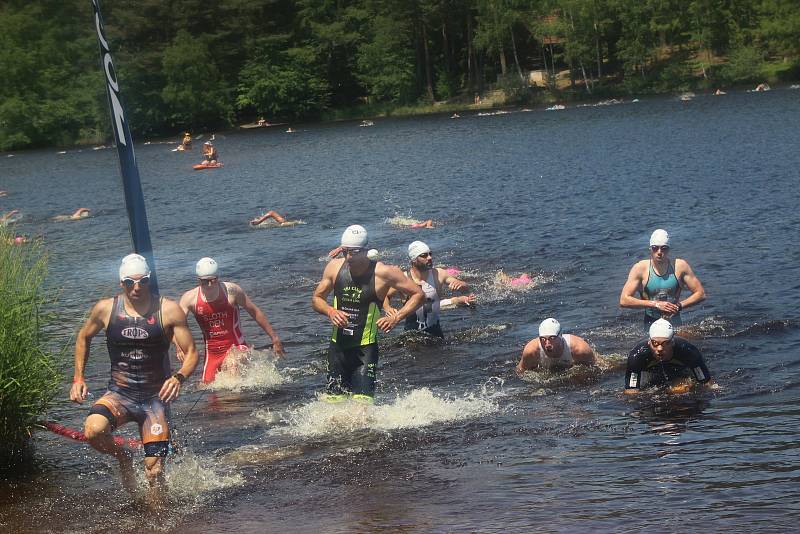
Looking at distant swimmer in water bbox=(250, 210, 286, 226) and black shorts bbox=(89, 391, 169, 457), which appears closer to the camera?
black shorts bbox=(89, 391, 169, 457)

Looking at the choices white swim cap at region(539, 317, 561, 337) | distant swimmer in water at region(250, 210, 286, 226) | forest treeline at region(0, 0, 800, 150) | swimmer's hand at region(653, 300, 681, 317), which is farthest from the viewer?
forest treeline at region(0, 0, 800, 150)

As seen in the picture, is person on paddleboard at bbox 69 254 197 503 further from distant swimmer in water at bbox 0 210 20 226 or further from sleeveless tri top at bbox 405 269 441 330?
sleeveless tri top at bbox 405 269 441 330

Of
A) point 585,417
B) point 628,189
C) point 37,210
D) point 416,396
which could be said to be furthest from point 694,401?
point 37,210

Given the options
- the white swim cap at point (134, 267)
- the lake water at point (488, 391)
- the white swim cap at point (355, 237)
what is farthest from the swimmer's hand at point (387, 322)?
the white swim cap at point (134, 267)

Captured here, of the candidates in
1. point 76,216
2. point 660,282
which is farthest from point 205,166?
point 660,282

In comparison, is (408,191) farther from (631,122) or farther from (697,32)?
(697,32)

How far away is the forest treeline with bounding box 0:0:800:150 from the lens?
90250 mm

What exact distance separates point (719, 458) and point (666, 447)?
1.88 ft

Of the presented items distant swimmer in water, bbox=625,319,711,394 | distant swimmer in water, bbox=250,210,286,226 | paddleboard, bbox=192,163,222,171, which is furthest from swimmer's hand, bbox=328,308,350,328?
paddleboard, bbox=192,163,222,171

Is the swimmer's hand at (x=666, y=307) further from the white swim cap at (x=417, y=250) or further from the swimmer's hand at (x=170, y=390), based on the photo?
the swimmer's hand at (x=170, y=390)

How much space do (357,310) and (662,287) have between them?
15.5 feet

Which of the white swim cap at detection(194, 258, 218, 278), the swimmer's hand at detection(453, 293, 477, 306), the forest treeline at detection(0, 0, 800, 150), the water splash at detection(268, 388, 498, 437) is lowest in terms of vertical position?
the water splash at detection(268, 388, 498, 437)

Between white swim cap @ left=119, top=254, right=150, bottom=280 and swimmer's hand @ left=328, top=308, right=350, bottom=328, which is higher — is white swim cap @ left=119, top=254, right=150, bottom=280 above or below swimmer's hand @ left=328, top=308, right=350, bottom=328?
above

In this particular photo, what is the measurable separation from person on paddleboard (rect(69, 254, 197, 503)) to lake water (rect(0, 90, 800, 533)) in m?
0.79
